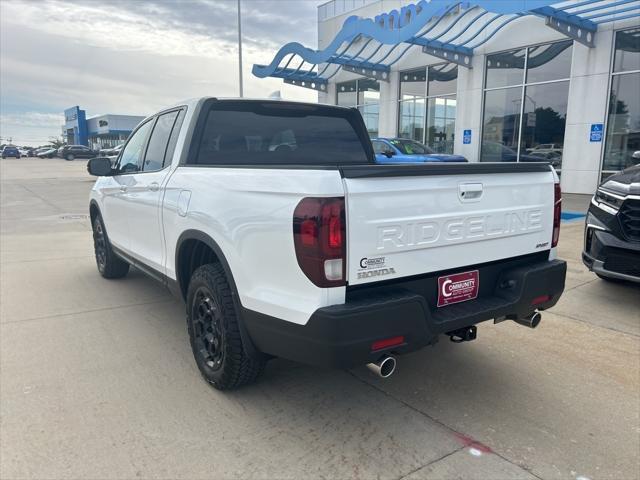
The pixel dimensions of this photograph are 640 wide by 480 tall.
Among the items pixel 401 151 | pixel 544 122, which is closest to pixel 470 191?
pixel 401 151

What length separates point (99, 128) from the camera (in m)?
84.4

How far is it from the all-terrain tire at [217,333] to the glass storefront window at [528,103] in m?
14.1

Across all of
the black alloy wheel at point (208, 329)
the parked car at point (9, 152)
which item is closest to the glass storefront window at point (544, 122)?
the black alloy wheel at point (208, 329)

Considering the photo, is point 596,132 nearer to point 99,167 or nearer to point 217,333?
point 99,167

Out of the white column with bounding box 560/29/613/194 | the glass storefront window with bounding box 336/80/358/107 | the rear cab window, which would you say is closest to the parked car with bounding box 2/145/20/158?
the glass storefront window with bounding box 336/80/358/107

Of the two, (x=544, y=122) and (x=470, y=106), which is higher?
(x=470, y=106)

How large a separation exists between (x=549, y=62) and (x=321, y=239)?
1583 centimetres

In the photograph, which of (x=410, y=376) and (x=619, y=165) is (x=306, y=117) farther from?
(x=619, y=165)

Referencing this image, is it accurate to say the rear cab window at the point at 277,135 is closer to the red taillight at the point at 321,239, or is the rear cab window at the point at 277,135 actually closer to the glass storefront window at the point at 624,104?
the red taillight at the point at 321,239

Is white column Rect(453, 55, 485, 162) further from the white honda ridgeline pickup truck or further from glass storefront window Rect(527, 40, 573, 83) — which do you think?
the white honda ridgeline pickup truck

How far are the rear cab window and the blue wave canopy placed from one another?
1042 centimetres

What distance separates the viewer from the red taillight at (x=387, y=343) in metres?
2.40

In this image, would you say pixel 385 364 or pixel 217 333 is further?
pixel 217 333

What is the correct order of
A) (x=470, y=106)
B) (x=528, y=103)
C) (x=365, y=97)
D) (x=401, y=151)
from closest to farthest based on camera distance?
(x=401, y=151)
(x=528, y=103)
(x=470, y=106)
(x=365, y=97)
